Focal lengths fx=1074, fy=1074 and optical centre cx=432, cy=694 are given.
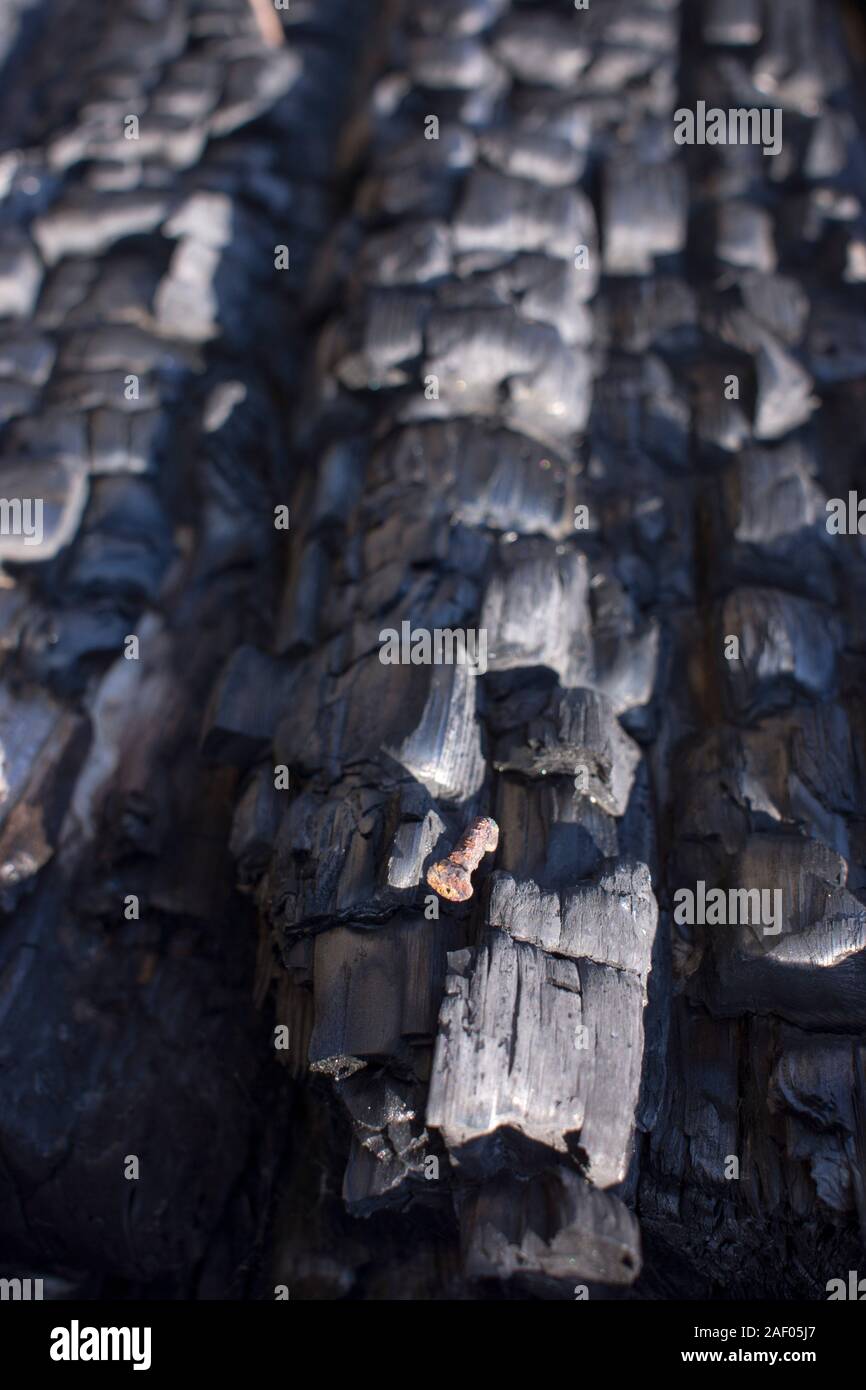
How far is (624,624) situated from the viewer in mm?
5199

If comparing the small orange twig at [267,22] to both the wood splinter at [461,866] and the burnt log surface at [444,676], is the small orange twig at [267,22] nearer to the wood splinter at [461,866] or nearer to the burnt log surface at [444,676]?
the burnt log surface at [444,676]

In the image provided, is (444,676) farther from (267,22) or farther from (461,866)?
(267,22)

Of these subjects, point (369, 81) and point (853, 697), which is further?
point (369, 81)

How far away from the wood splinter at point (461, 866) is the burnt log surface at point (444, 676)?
A: 8cm

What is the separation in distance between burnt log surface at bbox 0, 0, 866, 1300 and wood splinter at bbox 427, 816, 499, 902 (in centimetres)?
8

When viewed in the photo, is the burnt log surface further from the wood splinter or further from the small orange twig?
the small orange twig

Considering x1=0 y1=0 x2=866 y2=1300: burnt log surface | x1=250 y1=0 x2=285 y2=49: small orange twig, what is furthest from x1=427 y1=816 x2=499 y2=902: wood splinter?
x1=250 y1=0 x2=285 y2=49: small orange twig

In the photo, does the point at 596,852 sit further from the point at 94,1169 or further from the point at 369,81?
the point at 369,81

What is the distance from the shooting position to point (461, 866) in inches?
166

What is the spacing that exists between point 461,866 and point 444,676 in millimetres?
914

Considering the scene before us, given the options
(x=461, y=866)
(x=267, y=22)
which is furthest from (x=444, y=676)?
(x=267, y=22)

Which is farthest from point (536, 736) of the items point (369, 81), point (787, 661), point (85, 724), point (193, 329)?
point (369, 81)

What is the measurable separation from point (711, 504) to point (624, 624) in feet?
3.40

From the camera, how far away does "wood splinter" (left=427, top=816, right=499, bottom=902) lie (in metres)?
4.20
